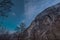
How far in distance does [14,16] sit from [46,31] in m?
0.59

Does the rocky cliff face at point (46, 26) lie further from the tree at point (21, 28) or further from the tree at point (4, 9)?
the tree at point (4, 9)

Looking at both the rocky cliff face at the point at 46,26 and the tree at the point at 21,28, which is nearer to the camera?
the rocky cliff face at the point at 46,26

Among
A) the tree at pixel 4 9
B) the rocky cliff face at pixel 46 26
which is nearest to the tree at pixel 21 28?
the rocky cliff face at pixel 46 26

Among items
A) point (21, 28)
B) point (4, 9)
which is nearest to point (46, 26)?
point (21, 28)

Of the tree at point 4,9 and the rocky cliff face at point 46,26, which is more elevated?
the tree at point 4,9

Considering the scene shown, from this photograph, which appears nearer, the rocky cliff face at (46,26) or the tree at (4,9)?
the rocky cliff face at (46,26)

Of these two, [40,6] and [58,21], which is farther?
[40,6]

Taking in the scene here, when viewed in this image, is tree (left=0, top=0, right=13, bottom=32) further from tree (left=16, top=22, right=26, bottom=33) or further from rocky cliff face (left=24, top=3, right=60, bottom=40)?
rocky cliff face (left=24, top=3, right=60, bottom=40)

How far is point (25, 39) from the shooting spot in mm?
2328

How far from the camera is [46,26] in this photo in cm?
227

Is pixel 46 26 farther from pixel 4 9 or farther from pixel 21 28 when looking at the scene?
pixel 4 9

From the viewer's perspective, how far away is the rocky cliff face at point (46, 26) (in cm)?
222

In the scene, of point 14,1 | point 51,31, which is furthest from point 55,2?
point 14,1

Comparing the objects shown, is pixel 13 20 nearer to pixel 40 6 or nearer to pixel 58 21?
pixel 40 6
